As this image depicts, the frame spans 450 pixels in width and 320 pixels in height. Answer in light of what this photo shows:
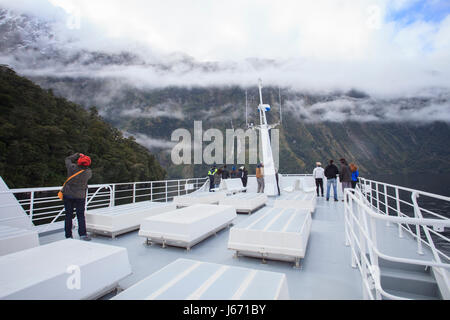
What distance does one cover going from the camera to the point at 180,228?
353cm

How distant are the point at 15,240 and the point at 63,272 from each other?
1.64 m

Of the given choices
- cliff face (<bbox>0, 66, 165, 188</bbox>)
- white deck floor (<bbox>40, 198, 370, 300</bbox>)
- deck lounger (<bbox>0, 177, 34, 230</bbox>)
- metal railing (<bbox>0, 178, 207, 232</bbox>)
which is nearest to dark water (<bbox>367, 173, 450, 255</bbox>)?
white deck floor (<bbox>40, 198, 370, 300</bbox>)

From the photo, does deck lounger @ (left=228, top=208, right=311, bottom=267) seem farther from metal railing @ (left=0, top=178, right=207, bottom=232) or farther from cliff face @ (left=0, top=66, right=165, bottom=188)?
cliff face @ (left=0, top=66, right=165, bottom=188)

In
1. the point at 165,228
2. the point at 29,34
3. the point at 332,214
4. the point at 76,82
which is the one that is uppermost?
the point at 29,34

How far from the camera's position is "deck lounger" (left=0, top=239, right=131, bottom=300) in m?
1.64

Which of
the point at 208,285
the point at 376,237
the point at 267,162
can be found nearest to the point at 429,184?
the point at 267,162

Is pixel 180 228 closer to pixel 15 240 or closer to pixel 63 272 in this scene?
pixel 63 272

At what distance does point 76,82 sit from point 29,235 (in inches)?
5312

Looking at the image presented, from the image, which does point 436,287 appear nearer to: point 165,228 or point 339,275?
point 339,275

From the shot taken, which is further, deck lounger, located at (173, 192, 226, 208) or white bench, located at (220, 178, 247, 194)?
white bench, located at (220, 178, 247, 194)

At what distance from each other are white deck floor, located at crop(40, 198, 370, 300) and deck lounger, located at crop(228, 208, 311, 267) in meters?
0.14
